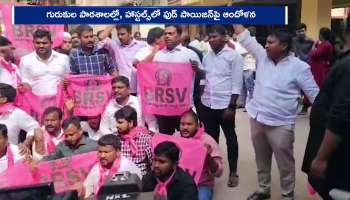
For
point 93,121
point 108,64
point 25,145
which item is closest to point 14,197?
point 25,145

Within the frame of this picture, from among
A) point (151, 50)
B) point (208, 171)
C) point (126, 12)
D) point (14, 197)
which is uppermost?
point (126, 12)

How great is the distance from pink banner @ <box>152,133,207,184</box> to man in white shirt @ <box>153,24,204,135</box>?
3.31 ft

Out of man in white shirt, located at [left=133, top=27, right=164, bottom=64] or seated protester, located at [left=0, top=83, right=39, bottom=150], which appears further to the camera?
man in white shirt, located at [left=133, top=27, right=164, bottom=64]

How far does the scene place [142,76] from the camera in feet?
20.4

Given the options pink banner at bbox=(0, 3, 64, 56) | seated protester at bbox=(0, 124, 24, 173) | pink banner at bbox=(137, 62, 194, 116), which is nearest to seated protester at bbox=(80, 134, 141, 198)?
seated protester at bbox=(0, 124, 24, 173)

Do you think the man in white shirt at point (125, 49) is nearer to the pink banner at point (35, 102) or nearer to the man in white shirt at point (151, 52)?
the man in white shirt at point (151, 52)

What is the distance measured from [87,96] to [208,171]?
1.80 metres

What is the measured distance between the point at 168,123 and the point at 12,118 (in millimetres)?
1689

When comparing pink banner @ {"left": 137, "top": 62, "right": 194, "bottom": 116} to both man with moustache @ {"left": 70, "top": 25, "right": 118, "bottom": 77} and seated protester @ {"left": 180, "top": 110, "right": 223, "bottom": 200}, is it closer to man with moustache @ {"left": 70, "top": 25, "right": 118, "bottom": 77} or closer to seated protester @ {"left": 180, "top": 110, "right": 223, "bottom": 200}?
man with moustache @ {"left": 70, "top": 25, "right": 118, "bottom": 77}

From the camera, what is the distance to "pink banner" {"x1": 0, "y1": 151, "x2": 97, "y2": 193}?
4270 millimetres

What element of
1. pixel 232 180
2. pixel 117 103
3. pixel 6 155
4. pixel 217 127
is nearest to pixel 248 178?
pixel 232 180

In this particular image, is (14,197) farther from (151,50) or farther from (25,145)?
(151,50)

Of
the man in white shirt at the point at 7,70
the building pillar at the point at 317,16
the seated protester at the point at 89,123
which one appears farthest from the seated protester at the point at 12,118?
the building pillar at the point at 317,16

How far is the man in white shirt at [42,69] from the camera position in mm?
6000
